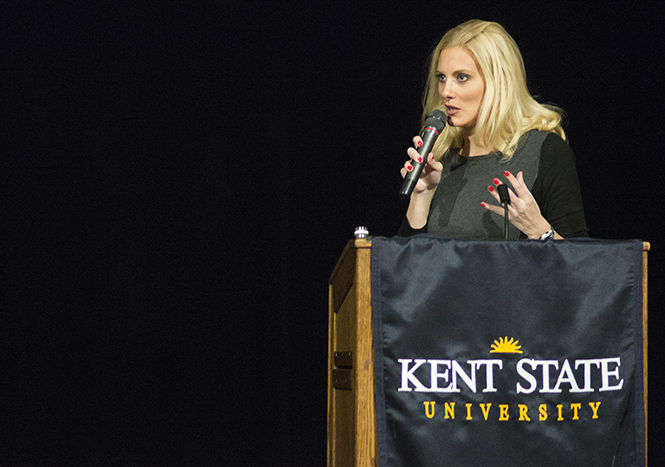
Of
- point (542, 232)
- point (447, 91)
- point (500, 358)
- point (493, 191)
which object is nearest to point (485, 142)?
point (447, 91)

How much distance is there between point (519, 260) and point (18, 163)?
2920 millimetres

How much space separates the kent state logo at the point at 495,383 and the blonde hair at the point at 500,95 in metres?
0.68

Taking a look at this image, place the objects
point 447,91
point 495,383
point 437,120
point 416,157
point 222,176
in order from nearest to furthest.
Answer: point 495,383 → point 416,157 → point 437,120 → point 447,91 → point 222,176

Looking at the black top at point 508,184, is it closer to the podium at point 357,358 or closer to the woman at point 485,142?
the woman at point 485,142

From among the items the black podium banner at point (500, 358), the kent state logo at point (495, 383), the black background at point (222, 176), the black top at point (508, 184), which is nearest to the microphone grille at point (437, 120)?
the black top at point (508, 184)

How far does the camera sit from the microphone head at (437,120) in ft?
5.92

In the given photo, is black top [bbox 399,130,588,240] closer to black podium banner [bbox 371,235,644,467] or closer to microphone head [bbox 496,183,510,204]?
microphone head [bbox 496,183,510,204]

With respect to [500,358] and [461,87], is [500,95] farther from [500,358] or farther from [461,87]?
[500,358]

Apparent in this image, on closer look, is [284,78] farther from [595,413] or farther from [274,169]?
[595,413]

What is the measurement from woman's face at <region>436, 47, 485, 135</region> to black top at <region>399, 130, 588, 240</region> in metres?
0.12

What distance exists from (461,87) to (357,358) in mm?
826

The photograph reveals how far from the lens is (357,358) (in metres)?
1.45

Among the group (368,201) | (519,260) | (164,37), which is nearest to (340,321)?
(519,260)

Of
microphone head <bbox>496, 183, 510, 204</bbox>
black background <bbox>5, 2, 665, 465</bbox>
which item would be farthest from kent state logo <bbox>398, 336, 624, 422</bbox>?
black background <bbox>5, 2, 665, 465</bbox>
